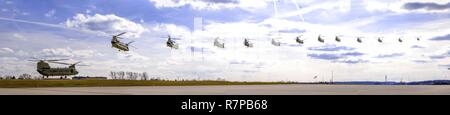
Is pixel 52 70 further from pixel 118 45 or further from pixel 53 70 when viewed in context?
pixel 118 45

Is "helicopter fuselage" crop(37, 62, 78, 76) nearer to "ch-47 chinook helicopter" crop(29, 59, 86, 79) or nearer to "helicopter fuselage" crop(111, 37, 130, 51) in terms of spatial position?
"ch-47 chinook helicopter" crop(29, 59, 86, 79)

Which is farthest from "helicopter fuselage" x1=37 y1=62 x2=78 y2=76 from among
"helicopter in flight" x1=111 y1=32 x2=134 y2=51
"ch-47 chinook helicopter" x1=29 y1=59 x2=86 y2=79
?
"helicopter in flight" x1=111 y1=32 x2=134 y2=51

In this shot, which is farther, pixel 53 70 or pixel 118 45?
pixel 53 70

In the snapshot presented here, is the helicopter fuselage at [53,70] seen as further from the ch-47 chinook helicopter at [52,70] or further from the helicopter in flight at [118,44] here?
the helicopter in flight at [118,44]

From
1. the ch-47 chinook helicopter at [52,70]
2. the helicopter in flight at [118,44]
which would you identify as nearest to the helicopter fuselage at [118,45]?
the helicopter in flight at [118,44]

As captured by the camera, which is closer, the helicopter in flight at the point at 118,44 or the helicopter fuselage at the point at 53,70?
the helicopter in flight at the point at 118,44

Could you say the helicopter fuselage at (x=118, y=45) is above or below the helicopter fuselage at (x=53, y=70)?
above

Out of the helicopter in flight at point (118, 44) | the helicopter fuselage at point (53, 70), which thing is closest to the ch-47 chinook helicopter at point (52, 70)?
the helicopter fuselage at point (53, 70)

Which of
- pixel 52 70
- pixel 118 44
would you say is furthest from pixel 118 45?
pixel 52 70

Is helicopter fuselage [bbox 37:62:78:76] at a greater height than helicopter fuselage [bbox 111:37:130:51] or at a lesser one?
lesser

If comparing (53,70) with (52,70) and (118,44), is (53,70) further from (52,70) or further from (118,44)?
(118,44)
